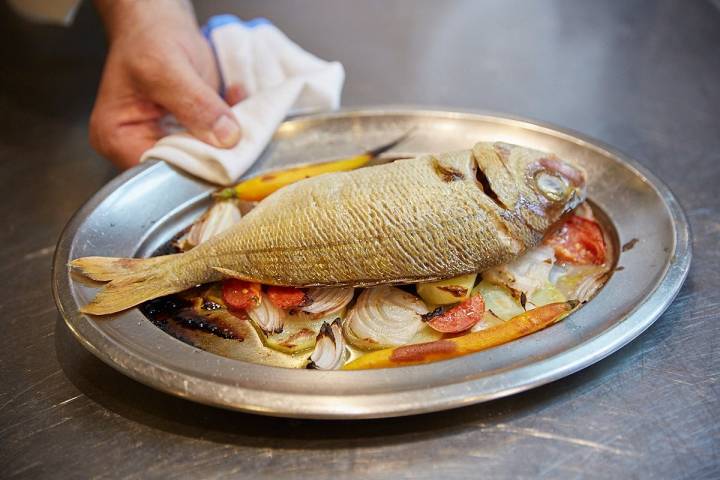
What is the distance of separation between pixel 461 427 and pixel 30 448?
692mm

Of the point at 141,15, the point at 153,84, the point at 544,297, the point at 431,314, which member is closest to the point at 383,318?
the point at 431,314

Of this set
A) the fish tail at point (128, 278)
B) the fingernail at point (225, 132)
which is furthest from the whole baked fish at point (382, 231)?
the fingernail at point (225, 132)

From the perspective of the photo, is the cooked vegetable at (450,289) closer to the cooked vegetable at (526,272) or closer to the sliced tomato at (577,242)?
the cooked vegetable at (526,272)

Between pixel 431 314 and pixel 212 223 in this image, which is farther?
pixel 212 223

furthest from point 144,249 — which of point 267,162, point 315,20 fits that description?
point 315,20

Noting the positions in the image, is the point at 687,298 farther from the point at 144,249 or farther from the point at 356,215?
the point at 144,249

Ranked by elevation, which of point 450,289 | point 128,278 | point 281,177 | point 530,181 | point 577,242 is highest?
point 530,181

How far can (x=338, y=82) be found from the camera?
1.84 meters

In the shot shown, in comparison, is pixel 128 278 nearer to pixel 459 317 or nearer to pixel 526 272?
pixel 459 317

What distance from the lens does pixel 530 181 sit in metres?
1.20

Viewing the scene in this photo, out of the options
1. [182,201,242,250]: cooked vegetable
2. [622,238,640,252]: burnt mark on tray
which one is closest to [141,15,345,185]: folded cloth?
[182,201,242,250]: cooked vegetable

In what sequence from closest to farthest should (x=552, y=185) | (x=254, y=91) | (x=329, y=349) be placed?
(x=329, y=349) → (x=552, y=185) → (x=254, y=91)

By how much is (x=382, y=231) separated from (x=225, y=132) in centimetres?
65

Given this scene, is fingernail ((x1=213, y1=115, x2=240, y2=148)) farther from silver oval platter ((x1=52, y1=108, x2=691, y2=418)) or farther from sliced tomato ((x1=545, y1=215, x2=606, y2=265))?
sliced tomato ((x1=545, y1=215, x2=606, y2=265))
